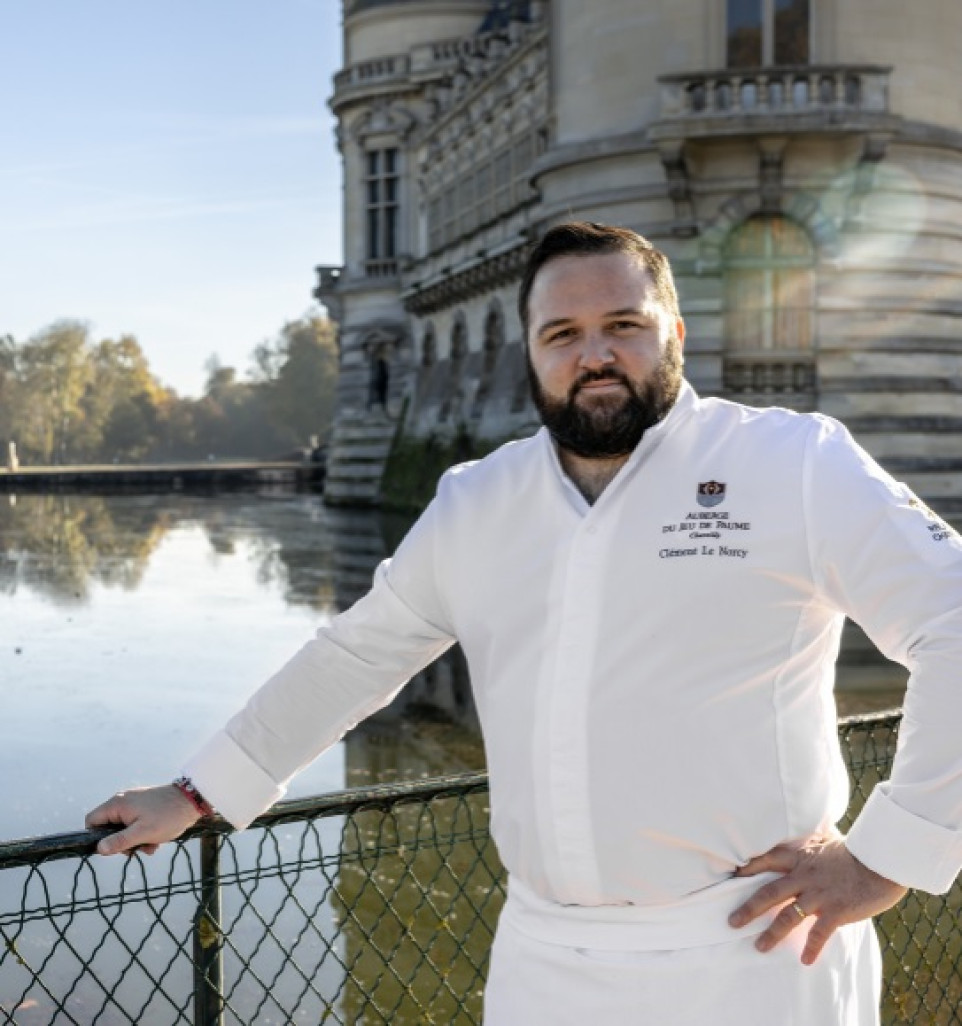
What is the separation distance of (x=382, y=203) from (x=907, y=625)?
136ft

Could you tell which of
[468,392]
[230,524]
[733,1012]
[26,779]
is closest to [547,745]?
[733,1012]

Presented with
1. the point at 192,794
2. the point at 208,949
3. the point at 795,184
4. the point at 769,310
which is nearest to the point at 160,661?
the point at 769,310

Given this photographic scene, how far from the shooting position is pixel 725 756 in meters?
2.63

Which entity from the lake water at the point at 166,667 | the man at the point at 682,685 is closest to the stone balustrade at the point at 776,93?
the lake water at the point at 166,667

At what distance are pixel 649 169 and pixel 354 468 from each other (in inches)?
970

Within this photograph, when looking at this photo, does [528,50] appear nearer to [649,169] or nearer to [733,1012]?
[649,169]

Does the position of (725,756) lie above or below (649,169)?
below

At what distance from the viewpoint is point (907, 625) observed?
251 cm

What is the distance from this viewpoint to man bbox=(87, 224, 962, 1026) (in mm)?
2551

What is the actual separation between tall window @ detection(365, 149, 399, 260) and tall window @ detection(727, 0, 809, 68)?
23207mm

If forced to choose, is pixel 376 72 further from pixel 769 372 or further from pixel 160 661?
pixel 160 661

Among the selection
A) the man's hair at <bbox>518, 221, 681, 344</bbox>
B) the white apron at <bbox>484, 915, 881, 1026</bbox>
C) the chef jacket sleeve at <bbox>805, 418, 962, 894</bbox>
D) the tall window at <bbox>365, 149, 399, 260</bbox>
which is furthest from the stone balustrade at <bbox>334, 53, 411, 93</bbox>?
the white apron at <bbox>484, 915, 881, 1026</bbox>

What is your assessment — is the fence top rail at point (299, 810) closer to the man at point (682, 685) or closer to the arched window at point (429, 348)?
the man at point (682, 685)

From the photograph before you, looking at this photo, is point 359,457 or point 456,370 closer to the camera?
point 456,370
